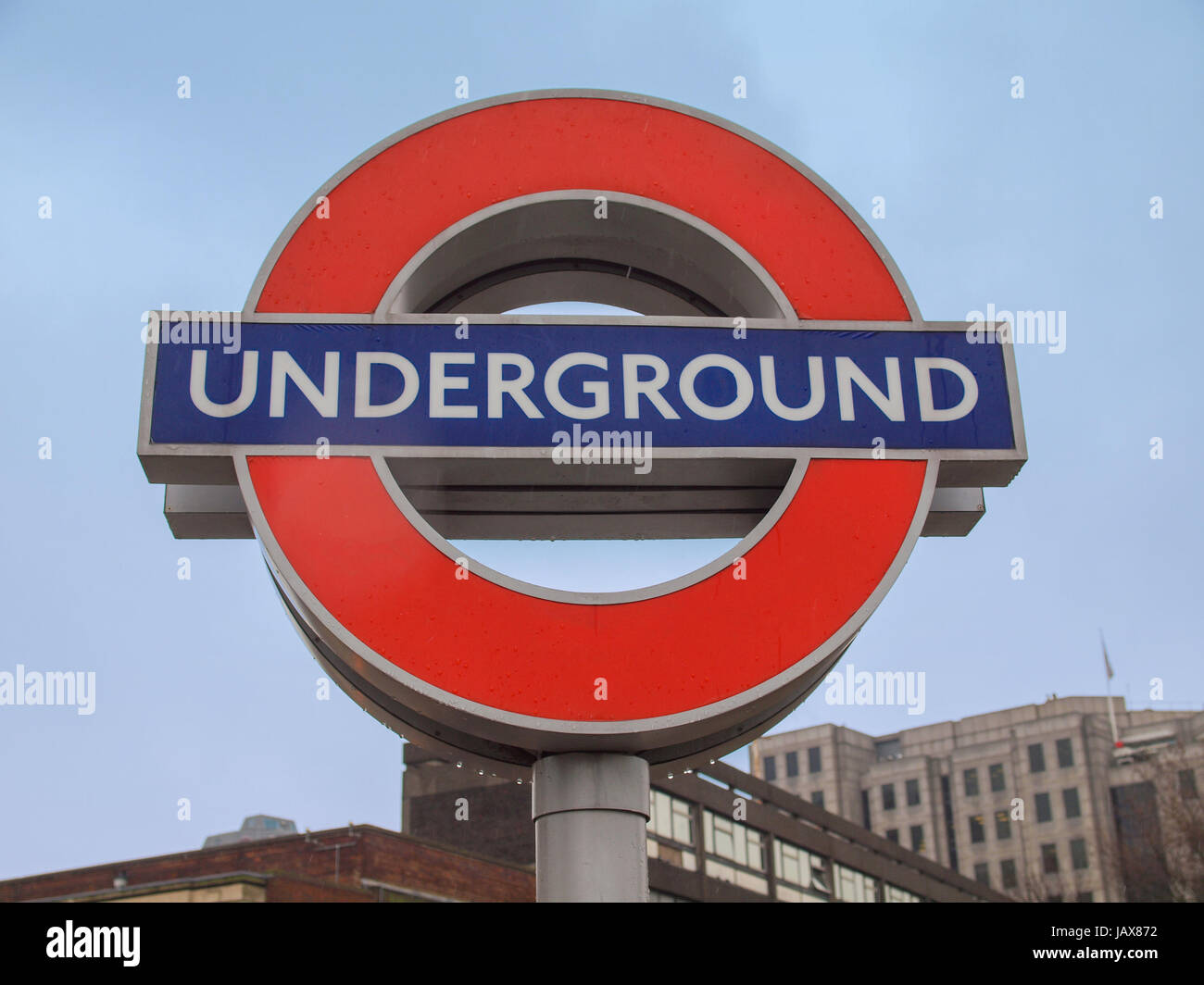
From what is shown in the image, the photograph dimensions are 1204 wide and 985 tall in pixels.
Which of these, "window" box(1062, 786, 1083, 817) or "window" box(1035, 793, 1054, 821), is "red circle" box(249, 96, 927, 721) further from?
"window" box(1035, 793, 1054, 821)

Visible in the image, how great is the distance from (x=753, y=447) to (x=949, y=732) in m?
90.1

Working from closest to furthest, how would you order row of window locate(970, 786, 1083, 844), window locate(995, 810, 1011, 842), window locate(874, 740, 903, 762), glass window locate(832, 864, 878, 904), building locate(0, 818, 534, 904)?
building locate(0, 818, 534, 904) < glass window locate(832, 864, 878, 904) < row of window locate(970, 786, 1083, 844) < window locate(995, 810, 1011, 842) < window locate(874, 740, 903, 762)

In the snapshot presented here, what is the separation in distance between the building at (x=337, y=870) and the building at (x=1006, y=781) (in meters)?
46.8

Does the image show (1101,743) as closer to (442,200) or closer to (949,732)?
(949,732)

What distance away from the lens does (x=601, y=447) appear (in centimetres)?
708

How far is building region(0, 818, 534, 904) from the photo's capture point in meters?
33.6

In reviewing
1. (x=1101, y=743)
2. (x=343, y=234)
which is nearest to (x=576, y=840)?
(x=343, y=234)

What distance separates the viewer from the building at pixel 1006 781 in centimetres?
8075

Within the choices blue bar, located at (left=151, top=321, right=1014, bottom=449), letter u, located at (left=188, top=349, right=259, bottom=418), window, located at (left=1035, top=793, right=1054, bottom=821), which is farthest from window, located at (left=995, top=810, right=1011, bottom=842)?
letter u, located at (left=188, top=349, right=259, bottom=418)

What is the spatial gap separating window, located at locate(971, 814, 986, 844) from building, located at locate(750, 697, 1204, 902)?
0.25 ft

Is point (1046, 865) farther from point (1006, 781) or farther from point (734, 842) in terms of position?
point (734, 842)

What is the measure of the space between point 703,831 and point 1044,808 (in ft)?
154
